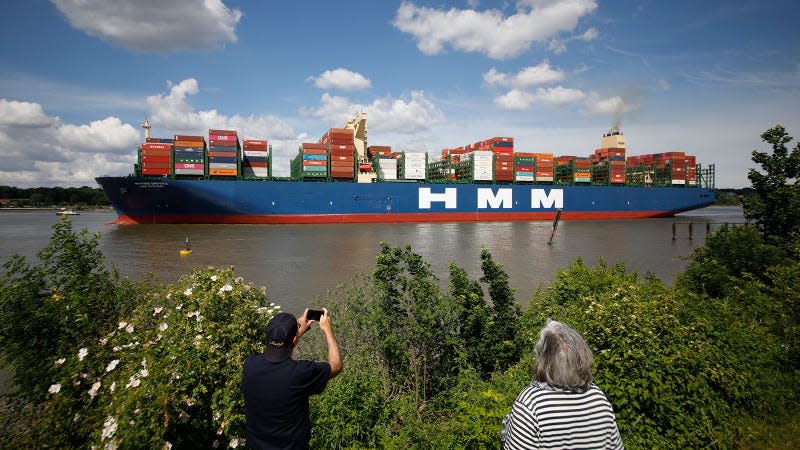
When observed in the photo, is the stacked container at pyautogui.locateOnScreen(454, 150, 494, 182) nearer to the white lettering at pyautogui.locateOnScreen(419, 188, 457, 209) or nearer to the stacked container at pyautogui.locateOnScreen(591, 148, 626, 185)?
the white lettering at pyautogui.locateOnScreen(419, 188, 457, 209)

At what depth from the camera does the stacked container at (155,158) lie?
35.8 metres

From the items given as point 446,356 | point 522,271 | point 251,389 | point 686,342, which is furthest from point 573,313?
point 522,271

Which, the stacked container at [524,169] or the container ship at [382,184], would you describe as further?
→ the stacked container at [524,169]

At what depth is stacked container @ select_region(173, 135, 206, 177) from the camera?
36.5 m

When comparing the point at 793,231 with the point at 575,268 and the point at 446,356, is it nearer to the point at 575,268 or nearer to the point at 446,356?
the point at 575,268

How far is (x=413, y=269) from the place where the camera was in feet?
19.2

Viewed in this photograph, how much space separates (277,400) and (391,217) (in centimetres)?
4117

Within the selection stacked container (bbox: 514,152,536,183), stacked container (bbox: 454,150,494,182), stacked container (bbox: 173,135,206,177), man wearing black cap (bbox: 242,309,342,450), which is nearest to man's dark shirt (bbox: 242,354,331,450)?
man wearing black cap (bbox: 242,309,342,450)

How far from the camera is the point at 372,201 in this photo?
4219cm

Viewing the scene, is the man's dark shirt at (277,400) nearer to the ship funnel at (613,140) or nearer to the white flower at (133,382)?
the white flower at (133,382)

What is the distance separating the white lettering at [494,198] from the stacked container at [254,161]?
2474 centimetres

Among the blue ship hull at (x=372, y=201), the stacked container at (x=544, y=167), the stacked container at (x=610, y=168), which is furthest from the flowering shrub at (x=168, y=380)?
the stacked container at (x=610, y=168)

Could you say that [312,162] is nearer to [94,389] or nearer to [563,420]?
[94,389]

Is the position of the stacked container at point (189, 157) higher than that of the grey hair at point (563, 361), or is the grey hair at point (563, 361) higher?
the stacked container at point (189, 157)
